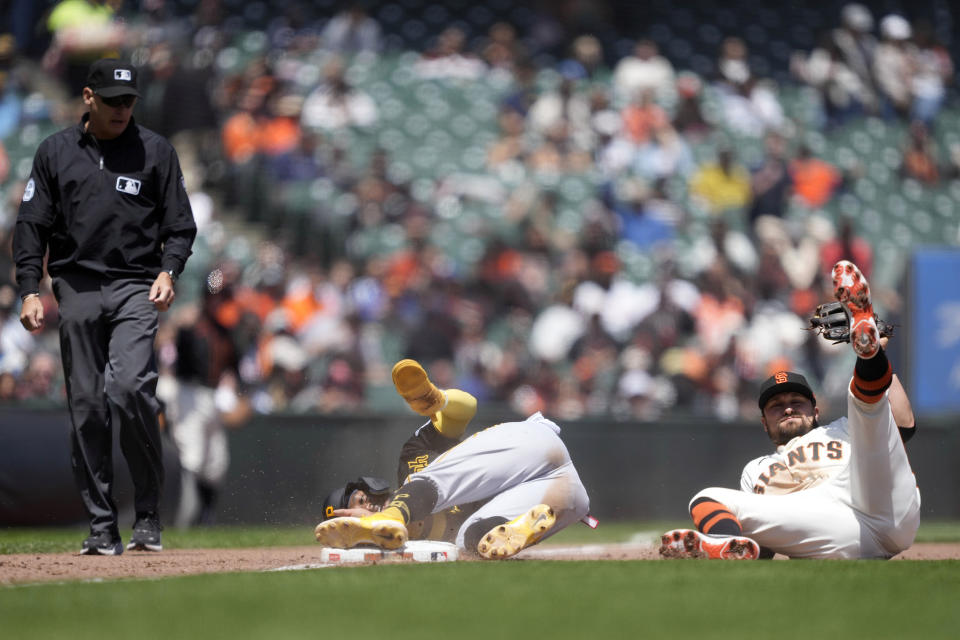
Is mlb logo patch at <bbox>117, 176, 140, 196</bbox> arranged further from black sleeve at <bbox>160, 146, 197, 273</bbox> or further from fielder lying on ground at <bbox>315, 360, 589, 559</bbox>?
fielder lying on ground at <bbox>315, 360, 589, 559</bbox>

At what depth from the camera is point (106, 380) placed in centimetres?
603

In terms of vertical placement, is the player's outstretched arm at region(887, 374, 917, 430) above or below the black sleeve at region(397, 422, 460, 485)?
above

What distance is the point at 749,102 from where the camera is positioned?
640 inches

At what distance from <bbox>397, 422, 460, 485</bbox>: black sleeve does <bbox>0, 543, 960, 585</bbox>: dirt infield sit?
54cm

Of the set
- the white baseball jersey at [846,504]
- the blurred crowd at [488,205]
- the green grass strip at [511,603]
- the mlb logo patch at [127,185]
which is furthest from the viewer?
the blurred crowd at [488,205]

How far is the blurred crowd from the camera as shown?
1206cm

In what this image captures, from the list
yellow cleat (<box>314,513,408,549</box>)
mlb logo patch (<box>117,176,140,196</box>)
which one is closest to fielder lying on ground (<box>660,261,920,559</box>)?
yellow cleat (<box>314,513,408,549</box>)

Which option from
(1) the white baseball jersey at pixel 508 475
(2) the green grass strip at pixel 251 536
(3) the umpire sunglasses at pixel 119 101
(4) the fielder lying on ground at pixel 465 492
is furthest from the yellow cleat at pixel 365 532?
(3) the umpire sunglasses at pixel 119 101

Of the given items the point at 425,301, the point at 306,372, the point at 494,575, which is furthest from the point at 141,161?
the point at 425,301

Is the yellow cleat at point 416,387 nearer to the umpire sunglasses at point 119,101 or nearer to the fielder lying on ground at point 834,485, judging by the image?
the fielder lying on ground at point 834,485

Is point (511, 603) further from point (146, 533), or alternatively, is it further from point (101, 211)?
point (101, 211)

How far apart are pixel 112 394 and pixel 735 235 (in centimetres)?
944

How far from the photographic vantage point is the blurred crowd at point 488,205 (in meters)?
12.1

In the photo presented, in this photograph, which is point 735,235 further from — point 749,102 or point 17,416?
point 17,416
